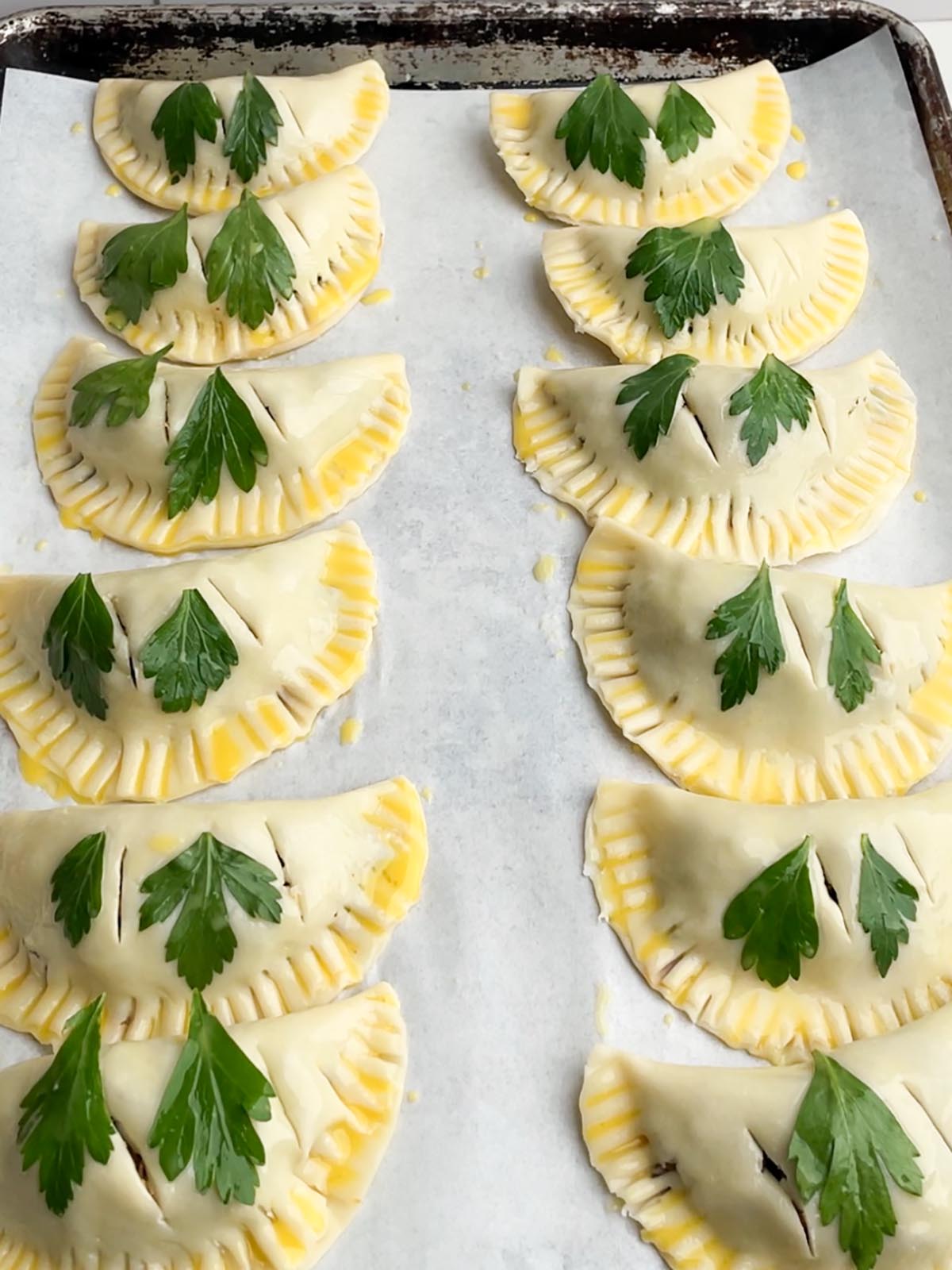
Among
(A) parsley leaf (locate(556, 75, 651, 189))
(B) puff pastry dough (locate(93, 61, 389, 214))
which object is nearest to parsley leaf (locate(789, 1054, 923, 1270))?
(A) parsley leaf (locate(556, 75, 651, 189))

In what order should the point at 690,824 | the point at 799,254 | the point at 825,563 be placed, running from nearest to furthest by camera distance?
1. the point at 690,824
2. the point at 825,563
3. the point at 799,254

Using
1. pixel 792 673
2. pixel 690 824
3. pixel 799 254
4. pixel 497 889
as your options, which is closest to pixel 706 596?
pixel 792 673

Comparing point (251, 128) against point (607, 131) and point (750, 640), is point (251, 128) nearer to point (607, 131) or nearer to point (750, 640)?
point (607, 131)

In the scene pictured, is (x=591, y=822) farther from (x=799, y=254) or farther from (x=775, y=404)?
(x=799, y=254)

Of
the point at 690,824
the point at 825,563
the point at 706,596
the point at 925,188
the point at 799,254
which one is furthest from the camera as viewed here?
the point at 925,188

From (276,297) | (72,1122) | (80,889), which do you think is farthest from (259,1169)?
(276,297)

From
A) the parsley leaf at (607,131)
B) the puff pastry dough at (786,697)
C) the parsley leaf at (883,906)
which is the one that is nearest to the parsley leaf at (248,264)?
the parsley leaf at (607,131)

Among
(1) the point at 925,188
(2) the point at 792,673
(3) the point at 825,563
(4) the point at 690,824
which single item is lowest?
(4) the point at 690,824
